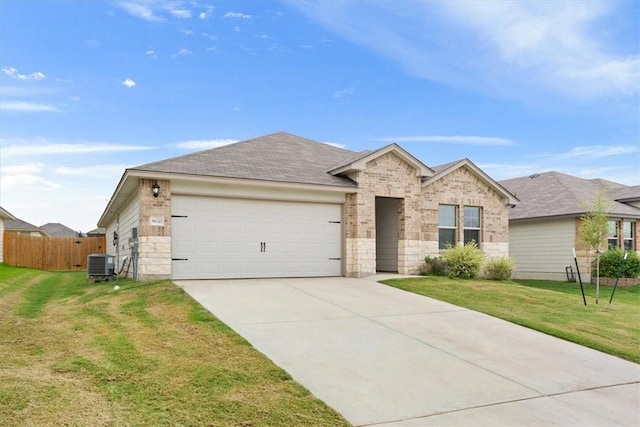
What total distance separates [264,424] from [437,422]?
161 cm

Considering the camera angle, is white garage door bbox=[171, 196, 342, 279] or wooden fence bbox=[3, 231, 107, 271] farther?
wooden fence bbox=[3, 231, 107, 271]

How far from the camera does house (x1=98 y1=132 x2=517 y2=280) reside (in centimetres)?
1265

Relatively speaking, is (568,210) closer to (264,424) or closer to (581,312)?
(581,312)

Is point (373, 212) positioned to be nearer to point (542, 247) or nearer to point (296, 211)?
point (296, 211)

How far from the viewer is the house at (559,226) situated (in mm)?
20453

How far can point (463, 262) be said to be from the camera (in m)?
15.6

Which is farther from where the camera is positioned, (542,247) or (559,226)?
(542,247)

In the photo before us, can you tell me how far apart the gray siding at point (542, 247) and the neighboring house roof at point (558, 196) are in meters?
0.52

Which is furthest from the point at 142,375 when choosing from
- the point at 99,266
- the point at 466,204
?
the point at 466,204

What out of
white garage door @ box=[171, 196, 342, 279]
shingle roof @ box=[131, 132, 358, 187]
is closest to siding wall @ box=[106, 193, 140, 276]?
white garage door @ box=[171, 196, 342, 279]

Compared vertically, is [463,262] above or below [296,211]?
below

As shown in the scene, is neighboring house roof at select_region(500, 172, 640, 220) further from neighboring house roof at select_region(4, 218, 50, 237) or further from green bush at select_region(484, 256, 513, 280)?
neighboring house roof at select_region(4, 218, 50, 237)

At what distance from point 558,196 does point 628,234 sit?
11.2 ft

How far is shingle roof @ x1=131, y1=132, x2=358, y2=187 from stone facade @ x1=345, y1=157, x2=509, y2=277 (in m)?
0.95
